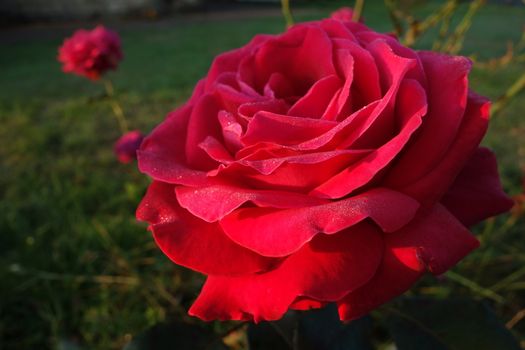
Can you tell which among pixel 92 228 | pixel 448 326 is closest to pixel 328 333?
pixel 448 326

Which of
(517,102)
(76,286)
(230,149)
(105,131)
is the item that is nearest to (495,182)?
(230,149)

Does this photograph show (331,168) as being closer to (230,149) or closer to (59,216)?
(230,149)

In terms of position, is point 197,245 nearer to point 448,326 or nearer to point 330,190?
point 330,190

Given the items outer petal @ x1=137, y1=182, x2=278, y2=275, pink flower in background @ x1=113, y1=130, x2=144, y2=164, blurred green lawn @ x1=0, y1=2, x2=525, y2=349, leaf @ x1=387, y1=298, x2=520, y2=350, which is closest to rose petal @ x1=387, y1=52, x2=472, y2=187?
outer petal @ x1=137, y1=182, x2=278, y2=275

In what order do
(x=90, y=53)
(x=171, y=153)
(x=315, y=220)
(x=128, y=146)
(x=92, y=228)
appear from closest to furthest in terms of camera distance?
(x=315, y=220)
(x=171, y=153)
(x=128, y=146)
(x=90, y=53)
(x=92, y=228)

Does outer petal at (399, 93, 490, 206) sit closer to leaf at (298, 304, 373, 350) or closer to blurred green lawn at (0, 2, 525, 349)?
leaf at (298, 304, 373, 350)

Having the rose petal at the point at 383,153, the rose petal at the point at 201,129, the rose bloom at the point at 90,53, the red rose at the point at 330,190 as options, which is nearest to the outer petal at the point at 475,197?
the red rose at the point at 330,190
